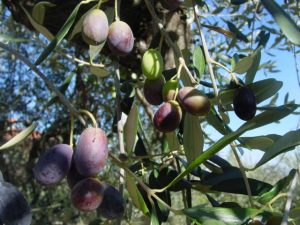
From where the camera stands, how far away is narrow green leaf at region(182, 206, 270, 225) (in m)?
0.55

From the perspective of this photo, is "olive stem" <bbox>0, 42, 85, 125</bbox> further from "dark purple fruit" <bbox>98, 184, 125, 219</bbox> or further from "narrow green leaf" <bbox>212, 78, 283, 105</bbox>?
"narrow green leaf" <bbox>212, 78, 283, 105</bbox>

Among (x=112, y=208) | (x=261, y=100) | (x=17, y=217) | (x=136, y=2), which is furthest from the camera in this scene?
(x=136, y=2)

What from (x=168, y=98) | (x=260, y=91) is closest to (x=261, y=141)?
(x=260, y=91)

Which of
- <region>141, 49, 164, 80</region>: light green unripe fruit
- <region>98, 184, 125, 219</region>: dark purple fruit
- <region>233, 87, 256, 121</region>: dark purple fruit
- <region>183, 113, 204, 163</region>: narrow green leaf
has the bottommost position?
<region>98, 184, 125, 219</region>: dark purple fruit

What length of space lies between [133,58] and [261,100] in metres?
0.70

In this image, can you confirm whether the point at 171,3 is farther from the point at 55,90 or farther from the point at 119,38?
the point at 55,90

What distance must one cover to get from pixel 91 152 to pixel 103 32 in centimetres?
20

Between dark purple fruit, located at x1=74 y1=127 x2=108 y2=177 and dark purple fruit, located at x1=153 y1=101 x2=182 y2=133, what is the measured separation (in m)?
0.09

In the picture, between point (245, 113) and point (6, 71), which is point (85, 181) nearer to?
point (245, 113)

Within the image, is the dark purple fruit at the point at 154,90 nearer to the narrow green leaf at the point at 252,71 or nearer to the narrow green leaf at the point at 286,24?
the narrow green leaf at the point at 252,71

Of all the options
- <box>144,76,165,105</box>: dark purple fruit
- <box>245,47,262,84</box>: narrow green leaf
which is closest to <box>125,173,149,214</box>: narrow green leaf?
<box>144,76,165,105</box>: dark purple fruit

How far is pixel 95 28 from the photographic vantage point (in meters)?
0.67

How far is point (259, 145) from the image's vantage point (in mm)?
764

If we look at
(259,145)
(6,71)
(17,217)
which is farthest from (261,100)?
(6,71)
